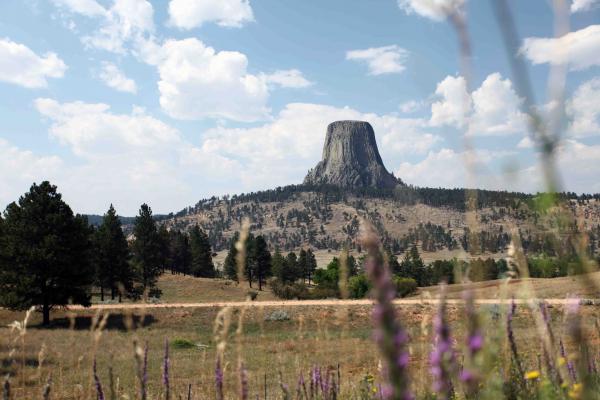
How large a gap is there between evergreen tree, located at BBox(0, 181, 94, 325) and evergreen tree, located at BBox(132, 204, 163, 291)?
75.3ft

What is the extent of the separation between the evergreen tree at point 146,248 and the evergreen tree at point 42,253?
2297cm

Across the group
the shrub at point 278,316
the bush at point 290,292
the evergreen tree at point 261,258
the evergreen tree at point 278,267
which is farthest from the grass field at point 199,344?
the evergreen tree at point 278,267

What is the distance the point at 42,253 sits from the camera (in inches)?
1487

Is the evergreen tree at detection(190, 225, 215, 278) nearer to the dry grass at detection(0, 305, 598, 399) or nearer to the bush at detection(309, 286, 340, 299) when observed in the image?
the bush at detection(309, 286, 340, 299)

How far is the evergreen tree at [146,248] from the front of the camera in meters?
65.2

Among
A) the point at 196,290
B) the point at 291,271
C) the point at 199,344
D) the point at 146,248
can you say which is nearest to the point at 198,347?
the point at 199,344

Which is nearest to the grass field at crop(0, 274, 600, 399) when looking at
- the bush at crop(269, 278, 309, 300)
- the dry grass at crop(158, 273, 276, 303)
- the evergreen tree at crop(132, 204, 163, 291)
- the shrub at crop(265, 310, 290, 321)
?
the shrub at crop(265, 310, 290, 321)

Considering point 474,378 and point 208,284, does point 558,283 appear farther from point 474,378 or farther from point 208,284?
point 474,378

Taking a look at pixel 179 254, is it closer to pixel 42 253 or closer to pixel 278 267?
pixel 278 267

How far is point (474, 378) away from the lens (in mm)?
982

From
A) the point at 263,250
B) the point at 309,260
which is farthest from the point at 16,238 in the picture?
the point at 309,260

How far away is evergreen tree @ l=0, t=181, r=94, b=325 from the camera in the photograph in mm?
37750

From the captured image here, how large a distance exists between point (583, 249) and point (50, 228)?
145 ft

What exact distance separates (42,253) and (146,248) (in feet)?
93.4
